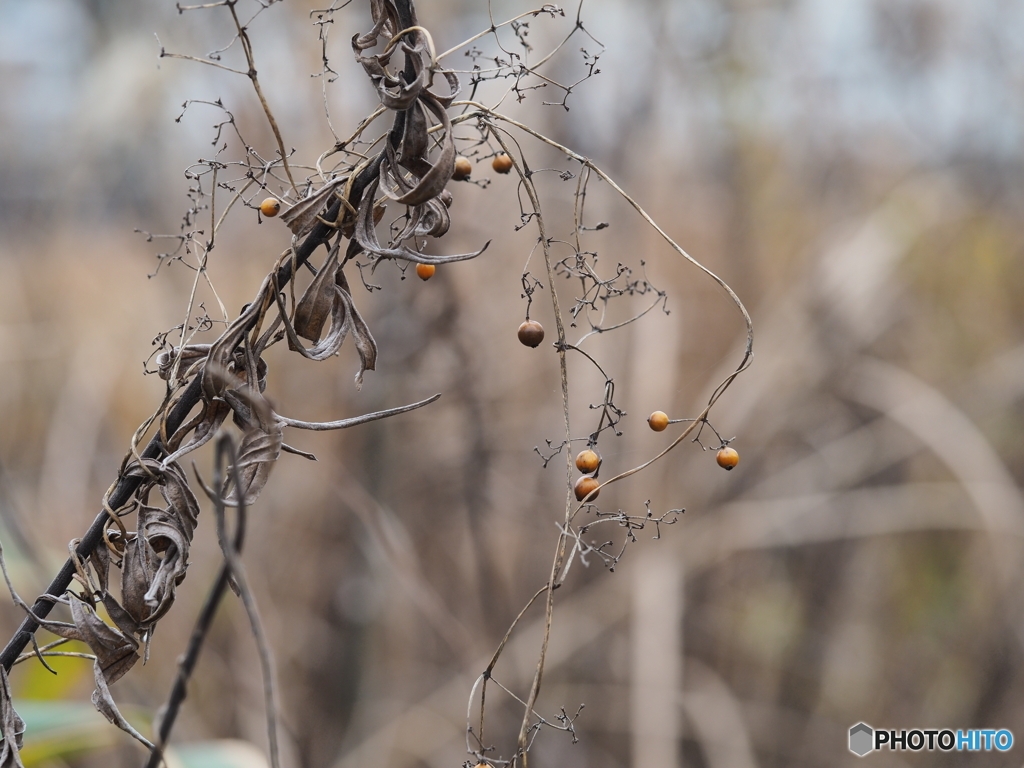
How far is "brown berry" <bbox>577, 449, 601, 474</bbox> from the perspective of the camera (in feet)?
1.46

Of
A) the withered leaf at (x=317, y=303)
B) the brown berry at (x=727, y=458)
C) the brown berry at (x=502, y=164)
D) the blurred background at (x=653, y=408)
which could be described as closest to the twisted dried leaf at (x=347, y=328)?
the withered leaf at (x=317, y=303)

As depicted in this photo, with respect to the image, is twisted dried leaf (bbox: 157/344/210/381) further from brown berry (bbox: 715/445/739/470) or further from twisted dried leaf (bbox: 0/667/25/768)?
brown berry (bbox: 715/445/739/470)

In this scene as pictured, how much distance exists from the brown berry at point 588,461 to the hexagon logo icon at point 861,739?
139 centimetres

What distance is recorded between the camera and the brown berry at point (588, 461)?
1.46 ft

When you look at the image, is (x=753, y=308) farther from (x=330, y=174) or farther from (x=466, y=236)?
Result: (x=330, y=174)

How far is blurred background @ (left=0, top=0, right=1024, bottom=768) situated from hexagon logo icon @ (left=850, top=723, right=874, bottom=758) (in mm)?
36

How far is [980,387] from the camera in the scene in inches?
63.3

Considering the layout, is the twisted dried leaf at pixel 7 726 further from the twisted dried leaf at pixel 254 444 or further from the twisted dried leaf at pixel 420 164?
the twisted dried leaf at pixel 420 164

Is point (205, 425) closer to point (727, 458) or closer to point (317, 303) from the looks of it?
point (317, 303)

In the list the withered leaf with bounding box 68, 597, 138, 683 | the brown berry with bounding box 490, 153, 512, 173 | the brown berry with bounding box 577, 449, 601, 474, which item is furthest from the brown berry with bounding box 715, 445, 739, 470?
the withered leaf with bounding box 68, 597, 138, 683

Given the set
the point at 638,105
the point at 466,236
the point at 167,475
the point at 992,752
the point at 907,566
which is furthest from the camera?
the point at 907,566

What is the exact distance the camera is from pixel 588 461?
45 cm

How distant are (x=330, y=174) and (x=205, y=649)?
145 cm

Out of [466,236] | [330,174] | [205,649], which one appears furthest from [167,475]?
[205,649]
